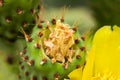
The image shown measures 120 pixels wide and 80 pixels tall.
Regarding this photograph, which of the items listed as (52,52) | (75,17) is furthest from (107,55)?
(75,17)

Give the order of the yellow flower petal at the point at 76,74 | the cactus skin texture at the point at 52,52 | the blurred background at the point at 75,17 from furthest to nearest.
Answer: the blurred background at the point at 75,17 < the cactus skin texture at the point at 52,52 < the yellow flower petal at the point at 76,74

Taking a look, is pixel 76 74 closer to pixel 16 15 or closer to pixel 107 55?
pixel 107 55

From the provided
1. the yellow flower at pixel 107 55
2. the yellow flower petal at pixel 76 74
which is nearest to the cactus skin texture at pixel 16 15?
the yellow flower at pixel 107 55

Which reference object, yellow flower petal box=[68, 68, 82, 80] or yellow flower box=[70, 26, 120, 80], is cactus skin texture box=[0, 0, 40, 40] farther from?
yellow flower petal box=[68, 68, 82, 80]

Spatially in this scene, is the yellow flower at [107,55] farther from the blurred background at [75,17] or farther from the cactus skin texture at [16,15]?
the cactus skin texture at [16,15]

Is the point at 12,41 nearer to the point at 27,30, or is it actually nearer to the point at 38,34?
the point at 27,30

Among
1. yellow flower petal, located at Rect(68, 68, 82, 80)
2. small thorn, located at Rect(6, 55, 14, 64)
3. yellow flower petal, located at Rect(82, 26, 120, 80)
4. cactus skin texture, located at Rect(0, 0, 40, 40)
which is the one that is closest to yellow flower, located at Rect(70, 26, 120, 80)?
yellow flower petal, located at Rect(82, 26, 120, 80)
